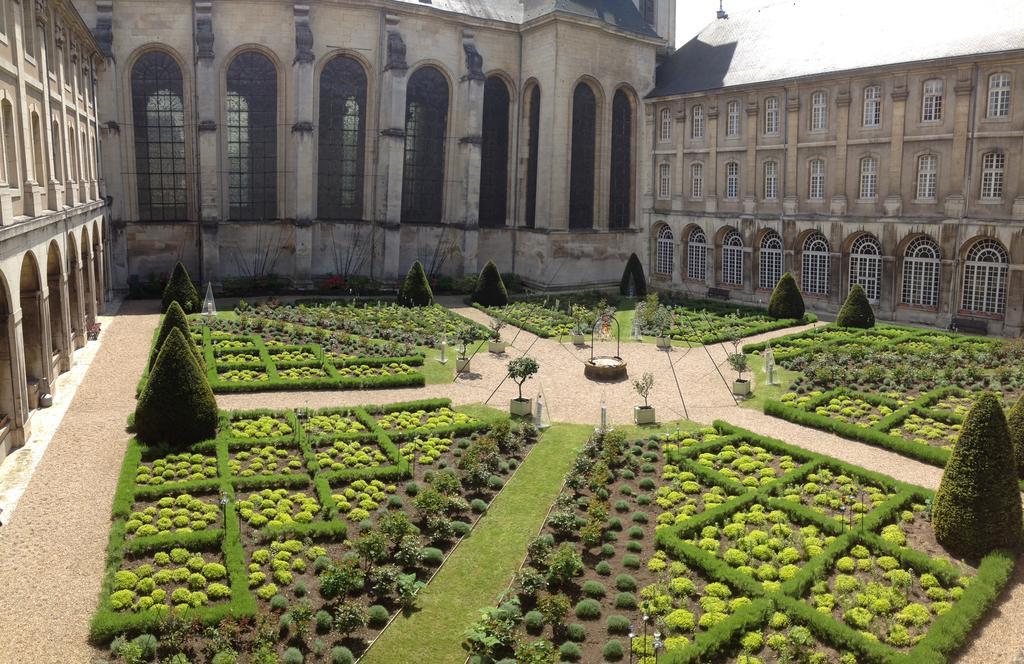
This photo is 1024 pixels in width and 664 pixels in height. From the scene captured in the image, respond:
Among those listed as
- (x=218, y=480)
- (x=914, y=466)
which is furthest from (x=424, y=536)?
(x=914, y=466)

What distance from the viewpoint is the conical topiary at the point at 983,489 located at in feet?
42.9

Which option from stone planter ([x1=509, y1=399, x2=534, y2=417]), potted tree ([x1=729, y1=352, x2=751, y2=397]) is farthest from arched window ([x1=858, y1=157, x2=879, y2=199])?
stone planter ([x1=509, y1=399, x2=534, y2=417])

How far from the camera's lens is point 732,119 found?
39.2 m

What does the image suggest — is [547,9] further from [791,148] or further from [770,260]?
A: [770,260]

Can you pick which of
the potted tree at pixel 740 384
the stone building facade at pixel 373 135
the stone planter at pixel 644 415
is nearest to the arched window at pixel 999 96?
the potted tree at pixel 740 384

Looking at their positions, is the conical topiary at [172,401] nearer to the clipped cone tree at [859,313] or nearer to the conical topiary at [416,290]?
the conical topiary at [416,290]

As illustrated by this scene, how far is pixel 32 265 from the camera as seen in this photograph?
65.5ft

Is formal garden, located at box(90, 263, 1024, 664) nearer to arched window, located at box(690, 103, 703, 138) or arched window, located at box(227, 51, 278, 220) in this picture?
arched window, located at box(227, 51, 278, 220)

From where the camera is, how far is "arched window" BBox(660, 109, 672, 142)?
4266 centimetres

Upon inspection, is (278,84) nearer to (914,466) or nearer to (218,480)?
(218,480)

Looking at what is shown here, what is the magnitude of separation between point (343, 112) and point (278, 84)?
10.7ft

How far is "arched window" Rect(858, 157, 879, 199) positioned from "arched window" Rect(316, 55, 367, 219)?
22710mm

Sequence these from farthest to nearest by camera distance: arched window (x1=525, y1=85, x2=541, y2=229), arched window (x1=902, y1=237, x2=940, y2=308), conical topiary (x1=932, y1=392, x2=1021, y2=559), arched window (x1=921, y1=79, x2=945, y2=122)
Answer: arched window (x1=525, y1=85, x2=541, y2=229) → arched window (x1=902, y1=237, x2=940, y2=308) → arched window (x1=921, y1=79, x2=945, y2=122) → conical topiary (x1=932, y1=392, x2=1021, y2=559)

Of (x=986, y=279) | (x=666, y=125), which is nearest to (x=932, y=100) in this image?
(x=986, y=279)
